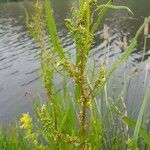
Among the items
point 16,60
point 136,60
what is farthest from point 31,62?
point 136,60

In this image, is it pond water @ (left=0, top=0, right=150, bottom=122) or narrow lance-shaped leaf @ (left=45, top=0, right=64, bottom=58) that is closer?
narrow lance-shaped leaf @ (left=45, top=0, right=64, bottom=58)

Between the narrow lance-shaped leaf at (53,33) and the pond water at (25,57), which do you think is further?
the pond water at (25,57)

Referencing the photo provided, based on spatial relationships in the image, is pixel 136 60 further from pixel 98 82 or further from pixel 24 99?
pixel 98 82

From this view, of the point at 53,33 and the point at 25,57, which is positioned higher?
the point at 53,33

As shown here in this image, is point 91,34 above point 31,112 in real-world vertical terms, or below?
above

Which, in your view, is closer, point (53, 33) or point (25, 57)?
point (53, 33)

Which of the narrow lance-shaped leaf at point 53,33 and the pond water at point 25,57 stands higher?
the narrow lance-shaped leaf at point 53,33

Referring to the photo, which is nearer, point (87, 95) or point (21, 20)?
point (87, 95)

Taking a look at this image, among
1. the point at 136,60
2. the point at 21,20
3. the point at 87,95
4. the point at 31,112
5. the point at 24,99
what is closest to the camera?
the point at 87,95
